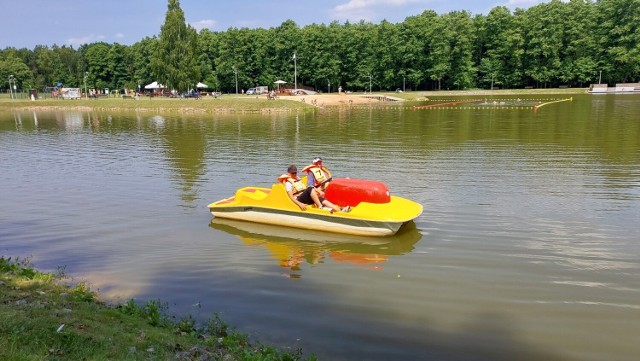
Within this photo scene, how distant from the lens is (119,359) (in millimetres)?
5051

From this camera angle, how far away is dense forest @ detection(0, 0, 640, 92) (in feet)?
291

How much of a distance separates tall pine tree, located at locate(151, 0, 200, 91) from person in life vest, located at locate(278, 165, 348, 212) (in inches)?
2498

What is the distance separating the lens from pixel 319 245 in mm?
11086

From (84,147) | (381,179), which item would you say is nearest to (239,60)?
(84,147)

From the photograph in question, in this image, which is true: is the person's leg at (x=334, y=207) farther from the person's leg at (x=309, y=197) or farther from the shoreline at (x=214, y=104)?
the shoreline at (x=214, y=104)

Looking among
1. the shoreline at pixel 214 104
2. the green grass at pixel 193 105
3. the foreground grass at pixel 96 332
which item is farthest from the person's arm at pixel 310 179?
the green grass at pixel 193 105

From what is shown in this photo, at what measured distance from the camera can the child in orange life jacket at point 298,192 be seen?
1192 centimetres

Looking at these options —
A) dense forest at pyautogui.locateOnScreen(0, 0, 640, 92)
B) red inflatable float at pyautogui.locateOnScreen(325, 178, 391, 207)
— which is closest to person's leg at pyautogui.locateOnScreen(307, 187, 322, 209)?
red inflatable float at pyautogui.locateOnScreen(325, 178, 391, 207)

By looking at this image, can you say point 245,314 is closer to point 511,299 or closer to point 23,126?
point 511,299

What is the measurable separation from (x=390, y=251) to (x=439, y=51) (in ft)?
289

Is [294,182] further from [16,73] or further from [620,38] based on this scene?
[16,73]

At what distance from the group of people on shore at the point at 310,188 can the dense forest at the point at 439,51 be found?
78.1 m

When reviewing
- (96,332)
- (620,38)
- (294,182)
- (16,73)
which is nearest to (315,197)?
(294,182)

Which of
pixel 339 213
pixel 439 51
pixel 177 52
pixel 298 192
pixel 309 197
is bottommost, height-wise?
pixel 339 213
